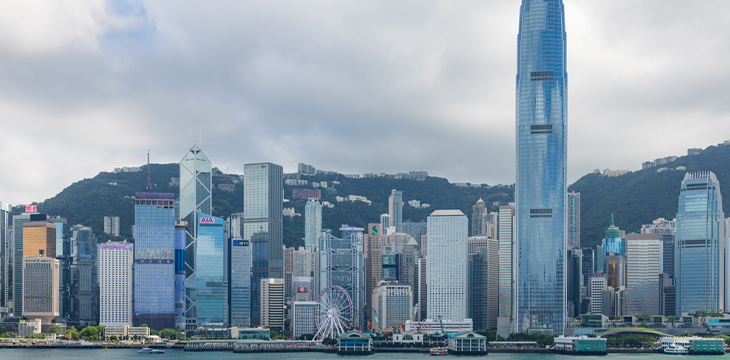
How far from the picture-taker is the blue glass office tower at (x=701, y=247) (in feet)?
617

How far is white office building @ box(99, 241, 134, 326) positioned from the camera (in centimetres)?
18638

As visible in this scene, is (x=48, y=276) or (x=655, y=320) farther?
(x=48, y=276)

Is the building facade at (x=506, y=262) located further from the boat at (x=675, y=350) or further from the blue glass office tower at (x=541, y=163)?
the boat at (x=675, y=350)

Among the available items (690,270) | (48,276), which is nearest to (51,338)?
(48,276)

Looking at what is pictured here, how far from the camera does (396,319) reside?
18338 cm

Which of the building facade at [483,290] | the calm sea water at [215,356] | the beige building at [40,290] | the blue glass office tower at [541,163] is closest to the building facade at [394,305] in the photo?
the building facade at [483,290]

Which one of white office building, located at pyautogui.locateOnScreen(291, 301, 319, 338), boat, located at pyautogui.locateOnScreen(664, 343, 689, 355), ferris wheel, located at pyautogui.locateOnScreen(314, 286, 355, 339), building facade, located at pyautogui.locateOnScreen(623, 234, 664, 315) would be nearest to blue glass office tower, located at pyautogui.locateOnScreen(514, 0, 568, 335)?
boat, located at pyautogui.locateOnScreen(664, 343, 689, 355)

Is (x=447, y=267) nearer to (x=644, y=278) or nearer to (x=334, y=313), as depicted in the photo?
(x=334, y=313)

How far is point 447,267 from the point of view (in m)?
181

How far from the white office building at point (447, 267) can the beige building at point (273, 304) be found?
112ft

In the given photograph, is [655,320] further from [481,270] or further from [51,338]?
[51,338]

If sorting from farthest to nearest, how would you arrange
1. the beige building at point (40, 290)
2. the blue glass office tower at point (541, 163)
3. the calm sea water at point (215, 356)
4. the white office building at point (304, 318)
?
the beige building at point (40, 290) → the white office building at point (304, 318) → the blue glass office tower at point (541, 163) → the calm sea water at point (215, 356)

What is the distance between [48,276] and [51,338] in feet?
72.7

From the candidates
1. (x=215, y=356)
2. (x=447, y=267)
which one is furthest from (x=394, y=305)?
(x=215, y=356)
